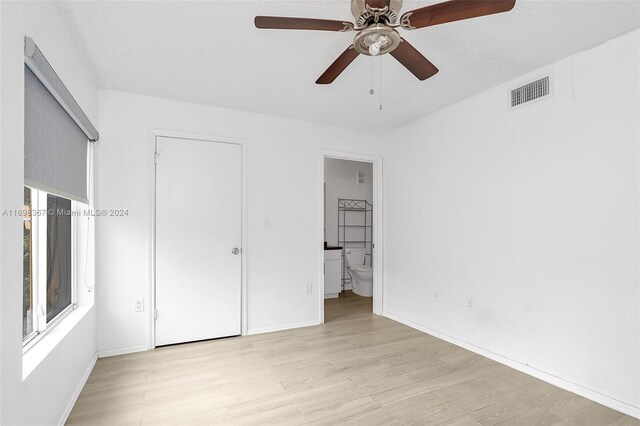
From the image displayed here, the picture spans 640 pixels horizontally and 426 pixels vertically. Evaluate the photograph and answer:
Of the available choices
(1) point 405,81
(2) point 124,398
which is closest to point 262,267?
(2) point 124,398

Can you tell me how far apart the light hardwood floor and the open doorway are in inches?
78.8

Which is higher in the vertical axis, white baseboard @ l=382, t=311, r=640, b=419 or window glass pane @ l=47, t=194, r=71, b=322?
window glass pane @ l=47, t=194, r=71, b=322

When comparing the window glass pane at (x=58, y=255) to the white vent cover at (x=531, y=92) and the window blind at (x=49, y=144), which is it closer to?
the window blind at (x=49, y=144)

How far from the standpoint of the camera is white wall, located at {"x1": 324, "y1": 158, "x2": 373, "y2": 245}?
5.79 m

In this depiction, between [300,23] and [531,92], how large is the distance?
209 cm

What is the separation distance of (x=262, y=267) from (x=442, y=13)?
2.84 meters

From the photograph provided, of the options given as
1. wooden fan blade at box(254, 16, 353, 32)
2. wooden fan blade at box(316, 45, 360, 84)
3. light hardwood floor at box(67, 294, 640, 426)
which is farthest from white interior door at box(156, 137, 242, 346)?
wooden fan blade at box(254, 16, 353, 32)

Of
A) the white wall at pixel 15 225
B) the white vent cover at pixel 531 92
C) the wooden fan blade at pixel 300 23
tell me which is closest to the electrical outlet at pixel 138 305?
the white wall at pixel 15 225

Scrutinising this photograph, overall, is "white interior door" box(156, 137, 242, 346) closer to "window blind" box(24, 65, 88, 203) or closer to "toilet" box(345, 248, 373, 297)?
"window blind" box(24, 65, 88, 203)

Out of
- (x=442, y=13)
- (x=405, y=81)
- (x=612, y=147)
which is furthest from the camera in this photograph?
(x=405, y=81)

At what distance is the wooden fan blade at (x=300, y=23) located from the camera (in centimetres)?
149

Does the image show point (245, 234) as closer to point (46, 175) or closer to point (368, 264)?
point (46, 175)

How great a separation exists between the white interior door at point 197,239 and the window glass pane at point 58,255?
0.75 meters

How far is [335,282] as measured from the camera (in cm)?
528
